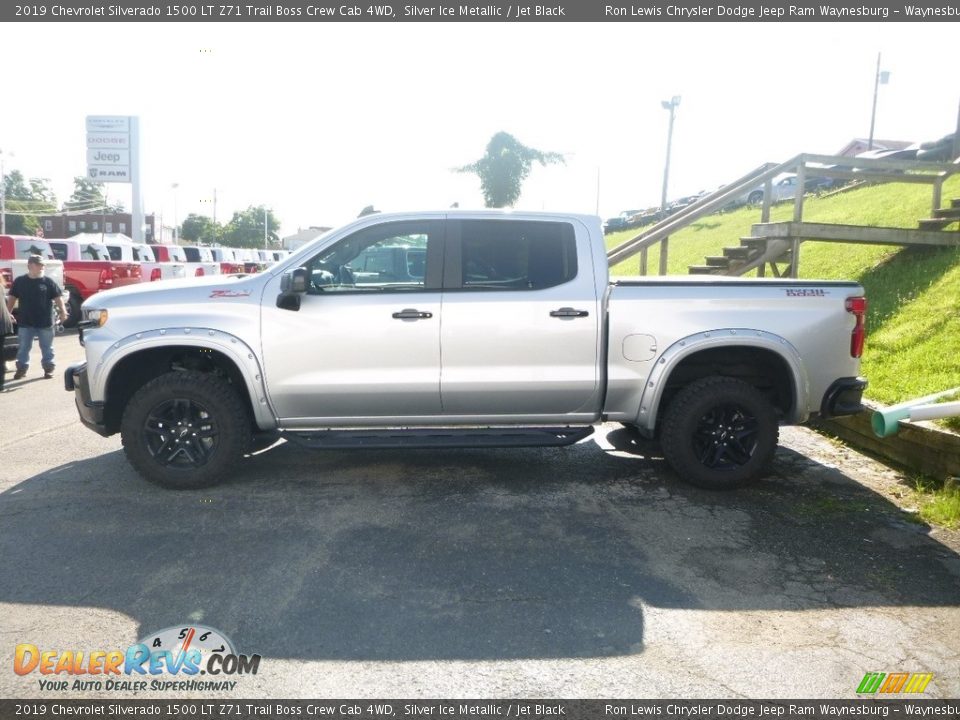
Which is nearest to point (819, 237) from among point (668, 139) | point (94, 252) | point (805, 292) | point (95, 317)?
point (805, 292)

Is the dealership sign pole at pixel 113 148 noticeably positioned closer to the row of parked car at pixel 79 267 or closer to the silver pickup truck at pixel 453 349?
the row of parked car at pixel 79 267

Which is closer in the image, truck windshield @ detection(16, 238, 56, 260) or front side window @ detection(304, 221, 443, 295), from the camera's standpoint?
front side window @ detection(304, 221, 443, 295)

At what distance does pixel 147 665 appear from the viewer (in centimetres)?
296

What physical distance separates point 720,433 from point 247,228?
102 m

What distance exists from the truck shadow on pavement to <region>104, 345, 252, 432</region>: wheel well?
60 cm

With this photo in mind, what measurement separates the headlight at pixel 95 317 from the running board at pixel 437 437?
56.8 inches

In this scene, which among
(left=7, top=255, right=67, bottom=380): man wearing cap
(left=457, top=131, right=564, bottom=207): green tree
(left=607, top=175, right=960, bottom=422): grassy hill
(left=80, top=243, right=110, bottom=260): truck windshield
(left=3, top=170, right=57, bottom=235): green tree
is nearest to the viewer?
(left=607, top=175, right=960, bottom=422): grassy hill

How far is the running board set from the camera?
4828 millimetres

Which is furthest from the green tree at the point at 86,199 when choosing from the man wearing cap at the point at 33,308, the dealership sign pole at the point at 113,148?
the man wearing cap at the point at 33,308

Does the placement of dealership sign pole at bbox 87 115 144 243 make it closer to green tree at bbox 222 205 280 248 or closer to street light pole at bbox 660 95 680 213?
street light pole at bbox 660 95 680 213

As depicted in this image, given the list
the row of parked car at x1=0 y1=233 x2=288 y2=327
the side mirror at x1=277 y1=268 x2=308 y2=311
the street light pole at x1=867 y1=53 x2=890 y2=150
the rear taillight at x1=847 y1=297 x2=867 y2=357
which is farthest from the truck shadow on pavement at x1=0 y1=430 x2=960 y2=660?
the street light pole at x1=867 y1=53 x2=890 y2=150

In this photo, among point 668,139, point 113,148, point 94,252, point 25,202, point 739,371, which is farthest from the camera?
point 25,202

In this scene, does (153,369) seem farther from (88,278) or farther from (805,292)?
(88,278)

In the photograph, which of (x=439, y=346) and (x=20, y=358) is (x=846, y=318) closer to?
(x=439, y=346)
